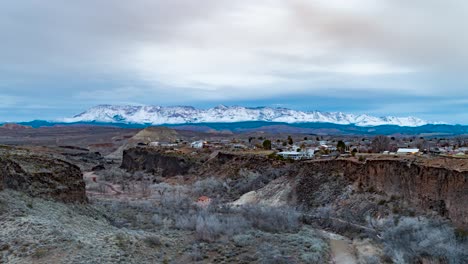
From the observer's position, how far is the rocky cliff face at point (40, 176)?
2380cm

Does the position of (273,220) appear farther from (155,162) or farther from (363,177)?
(155,162)

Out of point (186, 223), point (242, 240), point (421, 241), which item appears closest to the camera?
point (242, 240)

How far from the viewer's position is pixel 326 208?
3506cm

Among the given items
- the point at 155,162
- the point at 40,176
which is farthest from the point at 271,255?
the point at 155,162

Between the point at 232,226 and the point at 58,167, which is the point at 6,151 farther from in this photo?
the point at 232,226

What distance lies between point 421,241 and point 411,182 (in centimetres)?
865

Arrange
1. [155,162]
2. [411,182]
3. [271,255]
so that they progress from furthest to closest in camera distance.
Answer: [155,162] → [411,182] → [271,255]

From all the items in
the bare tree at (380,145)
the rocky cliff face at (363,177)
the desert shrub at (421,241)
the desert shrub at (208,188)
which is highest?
the bare tree at (380,145)

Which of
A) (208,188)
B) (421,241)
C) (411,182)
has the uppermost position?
(411,182)

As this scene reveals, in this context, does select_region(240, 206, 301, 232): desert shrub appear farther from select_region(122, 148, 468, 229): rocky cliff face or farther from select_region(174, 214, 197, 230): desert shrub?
select_region(122, 148, 468, 229): rocky cliff face

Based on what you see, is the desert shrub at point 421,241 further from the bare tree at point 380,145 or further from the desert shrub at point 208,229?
the bare tree at point 380,145

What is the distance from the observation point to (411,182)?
105 feet

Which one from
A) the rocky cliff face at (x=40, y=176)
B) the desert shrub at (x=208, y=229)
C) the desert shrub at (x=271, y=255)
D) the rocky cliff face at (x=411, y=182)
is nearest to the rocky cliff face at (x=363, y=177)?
the rocky cliff face at (x=411, y=182)

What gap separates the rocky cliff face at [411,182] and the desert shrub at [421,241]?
1.65 meters
